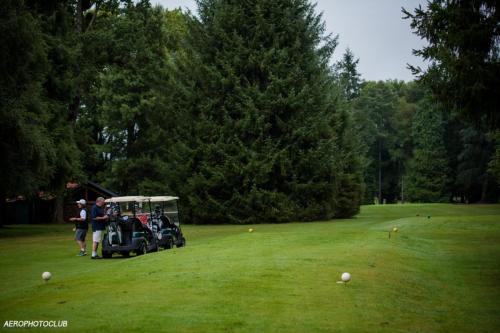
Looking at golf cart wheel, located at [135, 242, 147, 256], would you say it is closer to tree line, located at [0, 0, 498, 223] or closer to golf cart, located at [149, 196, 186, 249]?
golf cart, located at [149, 196, 186, 249]

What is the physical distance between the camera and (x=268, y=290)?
40.9 ft

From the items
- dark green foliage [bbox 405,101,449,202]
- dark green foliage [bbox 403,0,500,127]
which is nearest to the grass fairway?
dark green foliage [bbox 403,0,500,127]

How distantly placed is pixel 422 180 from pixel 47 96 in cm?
6810

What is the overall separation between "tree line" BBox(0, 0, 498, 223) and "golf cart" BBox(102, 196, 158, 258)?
12.4m

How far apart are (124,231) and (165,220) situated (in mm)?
2754

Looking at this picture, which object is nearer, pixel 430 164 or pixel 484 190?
pixel 484 190

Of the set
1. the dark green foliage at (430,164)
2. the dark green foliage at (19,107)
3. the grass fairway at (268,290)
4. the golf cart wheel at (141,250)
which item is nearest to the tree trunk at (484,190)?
the dark green foliage at (430,164)

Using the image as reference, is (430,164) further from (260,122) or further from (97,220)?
(97,220)

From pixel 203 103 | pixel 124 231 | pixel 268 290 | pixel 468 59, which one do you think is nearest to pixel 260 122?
pixel 203 103

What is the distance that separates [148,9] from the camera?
59.6m

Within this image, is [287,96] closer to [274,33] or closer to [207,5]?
[274,33]

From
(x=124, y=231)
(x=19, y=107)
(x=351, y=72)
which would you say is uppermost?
(x=351, y=72)

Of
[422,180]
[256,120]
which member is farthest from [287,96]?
[422,180]

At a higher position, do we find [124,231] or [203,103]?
[203,103]
